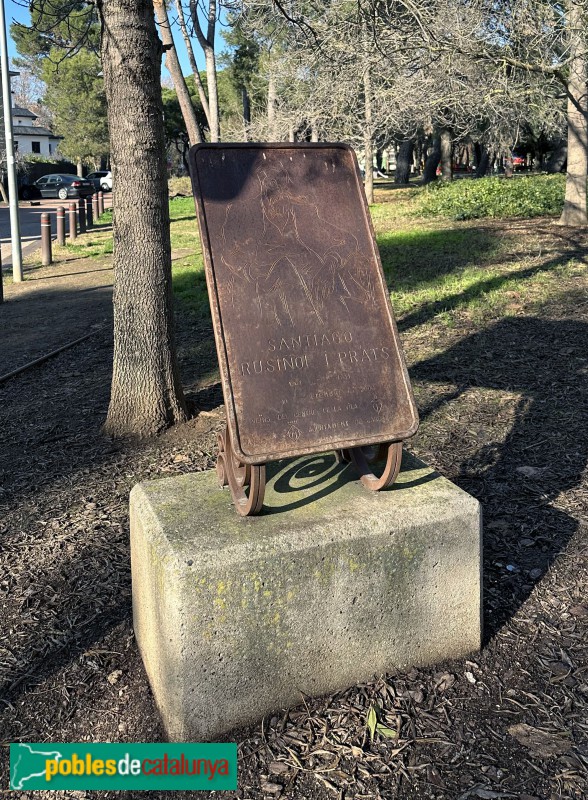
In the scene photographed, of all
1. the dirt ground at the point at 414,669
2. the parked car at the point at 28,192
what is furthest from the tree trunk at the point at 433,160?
the dirt ground at the point at 414,669

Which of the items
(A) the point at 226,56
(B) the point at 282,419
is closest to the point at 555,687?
(B) the point at 282,419

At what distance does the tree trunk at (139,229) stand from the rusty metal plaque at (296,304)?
7.04 ft

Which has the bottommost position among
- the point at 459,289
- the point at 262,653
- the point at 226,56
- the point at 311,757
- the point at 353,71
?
the point at 311,757

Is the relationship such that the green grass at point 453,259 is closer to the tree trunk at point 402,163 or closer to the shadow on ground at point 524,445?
the shadow on ground at point 524,445

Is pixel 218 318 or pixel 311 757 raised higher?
pixel 218 318

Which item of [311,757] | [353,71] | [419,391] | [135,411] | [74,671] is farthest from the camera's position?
[353,71]

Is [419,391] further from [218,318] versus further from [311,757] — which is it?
[311,757]

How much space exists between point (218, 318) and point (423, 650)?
1.47 m

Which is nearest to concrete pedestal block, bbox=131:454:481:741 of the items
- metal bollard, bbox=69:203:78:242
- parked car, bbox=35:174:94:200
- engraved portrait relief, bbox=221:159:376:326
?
engraved portrait relief, bbox=221:159:376:326

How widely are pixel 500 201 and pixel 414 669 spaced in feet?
52.1

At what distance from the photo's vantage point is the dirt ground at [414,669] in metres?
2.46

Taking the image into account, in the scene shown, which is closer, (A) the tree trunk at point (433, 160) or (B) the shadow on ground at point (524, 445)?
(B) the shadow on ground at point (524, 445)

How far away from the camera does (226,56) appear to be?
1730 inches

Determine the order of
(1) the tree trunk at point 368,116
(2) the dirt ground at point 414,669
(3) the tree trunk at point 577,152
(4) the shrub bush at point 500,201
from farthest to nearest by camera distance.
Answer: (4) the shrub bush at point 500,201 < (3) the tree trunk at point 577,152 < (1) the tree trunk at point 368,116 < (2) the dirt ground at point 414,669
